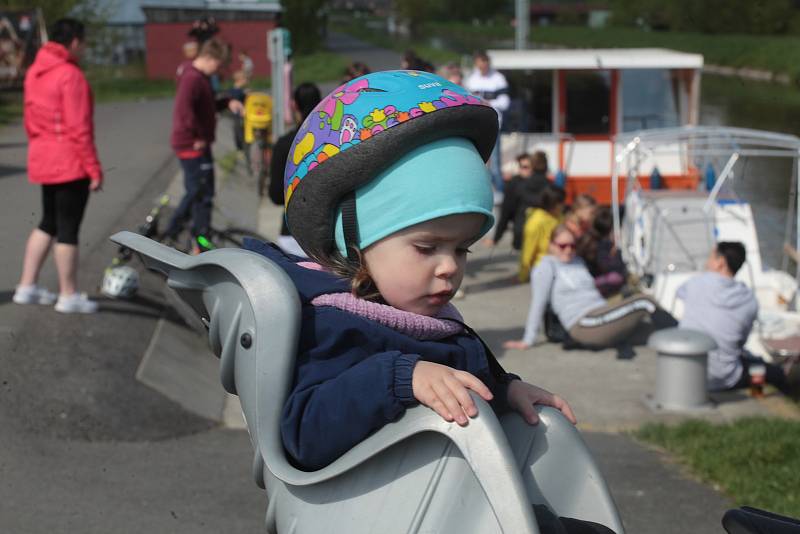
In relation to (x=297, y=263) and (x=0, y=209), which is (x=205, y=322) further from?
(x=0, y=209)

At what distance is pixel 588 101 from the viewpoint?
16.1 meters

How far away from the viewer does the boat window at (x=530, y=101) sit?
16.0 m

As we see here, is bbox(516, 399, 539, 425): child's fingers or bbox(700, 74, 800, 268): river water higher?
bbox(516, 399, 539, 425): child's fingers

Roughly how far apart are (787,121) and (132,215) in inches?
331

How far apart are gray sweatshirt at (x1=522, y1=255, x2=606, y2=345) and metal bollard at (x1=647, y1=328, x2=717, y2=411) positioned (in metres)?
1.62

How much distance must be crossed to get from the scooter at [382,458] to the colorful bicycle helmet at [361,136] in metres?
0.13

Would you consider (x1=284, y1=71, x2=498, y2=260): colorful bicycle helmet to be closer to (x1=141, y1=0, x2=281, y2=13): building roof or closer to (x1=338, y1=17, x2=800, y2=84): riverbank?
(x1=338, y1=17, x2=800, y2=84): riverbank

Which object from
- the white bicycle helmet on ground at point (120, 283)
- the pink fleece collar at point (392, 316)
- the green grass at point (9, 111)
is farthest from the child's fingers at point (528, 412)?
the green grass at point (9, 111)

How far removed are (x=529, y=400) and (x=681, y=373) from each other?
16.0 ft

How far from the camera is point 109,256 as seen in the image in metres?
8.14

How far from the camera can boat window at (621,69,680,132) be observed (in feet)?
52.4

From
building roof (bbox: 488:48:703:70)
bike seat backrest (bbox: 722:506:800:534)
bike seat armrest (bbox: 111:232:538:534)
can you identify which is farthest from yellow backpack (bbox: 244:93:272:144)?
bike seat backrest (bbox: 722:506:800:534)

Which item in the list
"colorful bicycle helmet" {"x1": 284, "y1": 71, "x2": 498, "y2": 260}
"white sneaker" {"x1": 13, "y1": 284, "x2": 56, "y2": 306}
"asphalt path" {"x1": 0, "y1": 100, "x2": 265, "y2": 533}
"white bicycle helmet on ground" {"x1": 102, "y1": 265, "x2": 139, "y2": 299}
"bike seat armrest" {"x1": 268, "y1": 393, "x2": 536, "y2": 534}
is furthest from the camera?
"white bicycle helmet on ground" {"x1": 102, "y1": 265, "x2": 139, "y2": 299}

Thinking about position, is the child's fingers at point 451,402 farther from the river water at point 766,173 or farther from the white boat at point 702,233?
the river water at point 766,173
